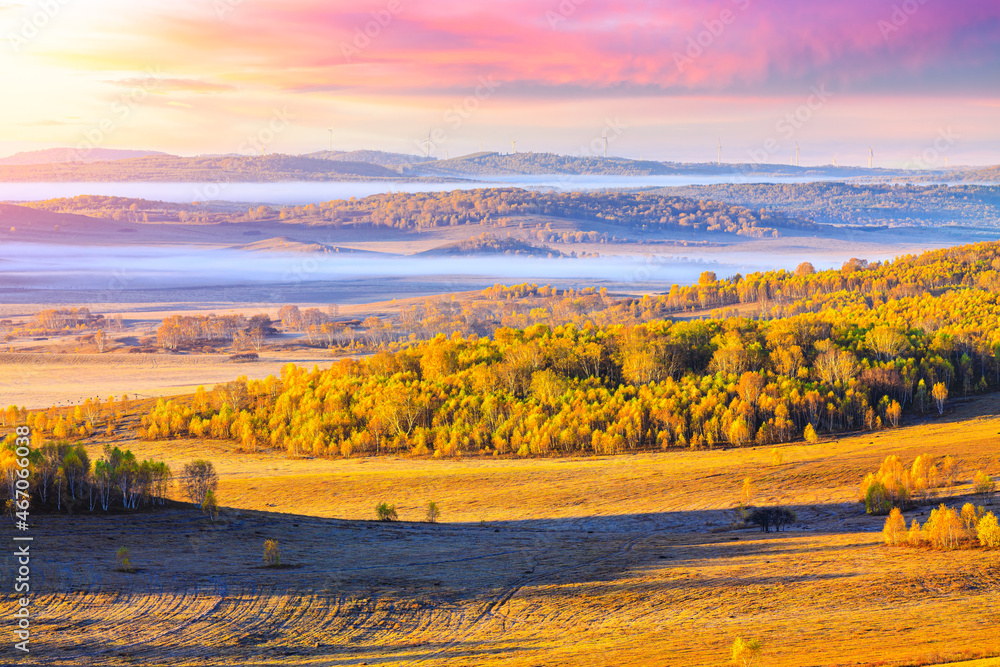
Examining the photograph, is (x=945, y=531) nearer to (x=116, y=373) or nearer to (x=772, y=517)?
(x=772, y=517)

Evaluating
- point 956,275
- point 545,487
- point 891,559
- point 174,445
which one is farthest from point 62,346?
point 956,275

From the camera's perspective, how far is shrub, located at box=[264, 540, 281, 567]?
42153 mm

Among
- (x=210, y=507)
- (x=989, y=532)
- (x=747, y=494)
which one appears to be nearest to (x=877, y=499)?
(x=747, y=494)

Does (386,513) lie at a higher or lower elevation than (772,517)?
higher

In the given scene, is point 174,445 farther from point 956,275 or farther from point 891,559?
point 956,275

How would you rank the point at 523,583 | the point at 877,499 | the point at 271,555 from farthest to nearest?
the point at 877,499
the point at 271,555
the point at 523,583

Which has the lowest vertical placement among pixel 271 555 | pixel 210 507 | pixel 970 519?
pixel 970 519

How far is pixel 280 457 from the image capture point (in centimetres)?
7762

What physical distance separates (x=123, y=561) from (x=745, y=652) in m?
27.2

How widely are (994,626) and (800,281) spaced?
167 m

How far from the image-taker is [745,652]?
98.0 ft

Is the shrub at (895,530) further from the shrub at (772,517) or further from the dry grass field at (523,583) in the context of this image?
the shrub at (772,517)

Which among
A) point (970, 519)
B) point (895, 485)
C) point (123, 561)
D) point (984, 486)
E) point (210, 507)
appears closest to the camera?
point (123, 561)

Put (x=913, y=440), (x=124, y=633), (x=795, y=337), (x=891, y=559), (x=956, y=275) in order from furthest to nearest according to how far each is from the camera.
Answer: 1. (x=956, y=275)
2. (x=795, y=337)
3. (x=913, y=440)
4. (x=891, y=559)
5. (x=124, y=633)
